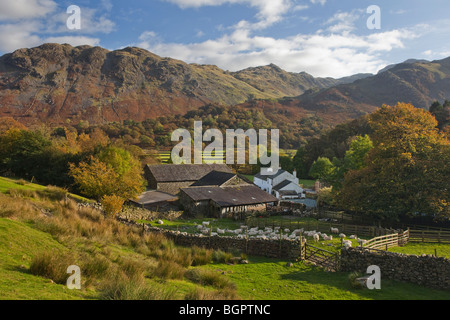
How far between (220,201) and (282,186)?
24829 mm

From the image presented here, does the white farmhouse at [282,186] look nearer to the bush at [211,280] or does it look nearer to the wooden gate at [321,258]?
the wooden gate at [321,258]

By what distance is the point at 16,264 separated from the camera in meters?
9.23

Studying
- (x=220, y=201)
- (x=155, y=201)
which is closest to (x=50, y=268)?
(x=220, y=201)

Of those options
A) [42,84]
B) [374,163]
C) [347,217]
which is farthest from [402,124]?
[42,84]

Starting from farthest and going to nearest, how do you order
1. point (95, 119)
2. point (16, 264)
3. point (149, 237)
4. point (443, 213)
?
point (95, 119) < point (443, 213) < point (149, 237) < point (16, 264)

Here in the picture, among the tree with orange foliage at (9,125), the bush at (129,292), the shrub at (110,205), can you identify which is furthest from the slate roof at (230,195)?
the tree with orange foliage at (9,125)

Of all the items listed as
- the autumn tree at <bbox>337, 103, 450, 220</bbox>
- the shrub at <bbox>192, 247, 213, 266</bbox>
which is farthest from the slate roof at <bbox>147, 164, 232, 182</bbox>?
the shrub at <bbox>192, 247, 213, 266</bbox>

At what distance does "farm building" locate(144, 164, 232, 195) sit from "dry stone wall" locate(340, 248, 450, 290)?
36.1 metres

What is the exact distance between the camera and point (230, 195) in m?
39.9

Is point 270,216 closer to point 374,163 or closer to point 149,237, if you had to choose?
point 374,163

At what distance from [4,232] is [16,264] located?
103 inches

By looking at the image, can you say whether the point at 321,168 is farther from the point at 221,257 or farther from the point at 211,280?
the point at 211,280

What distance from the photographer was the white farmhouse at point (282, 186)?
57944 mm

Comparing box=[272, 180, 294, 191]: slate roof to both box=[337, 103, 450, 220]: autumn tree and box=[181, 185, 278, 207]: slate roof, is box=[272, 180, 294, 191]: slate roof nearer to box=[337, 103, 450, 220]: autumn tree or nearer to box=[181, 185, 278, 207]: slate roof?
box=[181, 185, 278, 207]: slate roof
